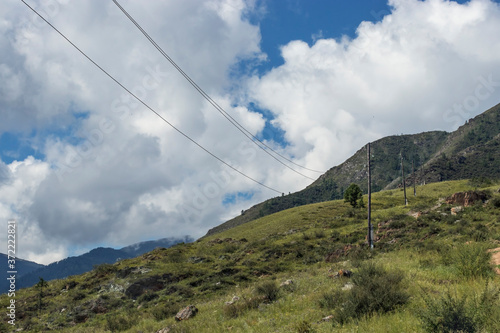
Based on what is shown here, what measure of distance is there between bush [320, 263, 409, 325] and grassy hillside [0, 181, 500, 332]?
0.04m

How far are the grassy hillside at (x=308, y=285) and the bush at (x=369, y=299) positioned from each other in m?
0.04

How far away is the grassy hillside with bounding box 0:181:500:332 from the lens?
29.9ft

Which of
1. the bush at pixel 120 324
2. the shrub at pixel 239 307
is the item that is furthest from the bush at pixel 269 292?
the bush at pixel 120 324

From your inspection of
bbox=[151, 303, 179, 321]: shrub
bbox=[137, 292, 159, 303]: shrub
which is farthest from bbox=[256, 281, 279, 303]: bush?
bbox=[137, 292, 159, 303]: shrub

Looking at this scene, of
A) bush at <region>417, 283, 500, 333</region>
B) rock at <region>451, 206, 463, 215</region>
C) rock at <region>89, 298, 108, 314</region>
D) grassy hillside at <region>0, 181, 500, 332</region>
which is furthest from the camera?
rock at <region>451, 206, 463, 215</region>

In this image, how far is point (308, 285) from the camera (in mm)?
15648

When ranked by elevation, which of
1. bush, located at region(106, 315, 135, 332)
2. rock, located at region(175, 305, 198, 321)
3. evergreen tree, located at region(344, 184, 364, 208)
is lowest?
bush, located at region(106, 315, 135, 332)

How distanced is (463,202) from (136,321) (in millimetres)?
40839

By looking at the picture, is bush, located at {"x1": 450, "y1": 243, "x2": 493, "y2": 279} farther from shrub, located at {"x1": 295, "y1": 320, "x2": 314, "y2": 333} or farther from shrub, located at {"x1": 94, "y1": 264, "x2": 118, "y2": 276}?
shrub, located at {"x1": 94, "y1": 264, "x2": 118, "y2": 276}

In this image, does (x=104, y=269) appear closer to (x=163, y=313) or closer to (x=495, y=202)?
(x=163, y=313)

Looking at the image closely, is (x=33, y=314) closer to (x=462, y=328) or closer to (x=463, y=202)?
(x=462, y=328)

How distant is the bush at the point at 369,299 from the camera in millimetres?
9281

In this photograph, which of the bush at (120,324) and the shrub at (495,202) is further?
the shrub at (495,202)

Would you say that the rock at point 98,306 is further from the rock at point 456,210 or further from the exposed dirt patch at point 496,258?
the rock at point 456,210
